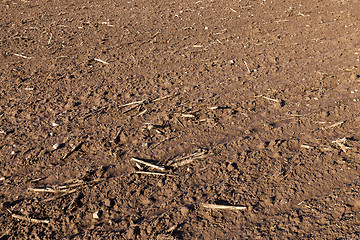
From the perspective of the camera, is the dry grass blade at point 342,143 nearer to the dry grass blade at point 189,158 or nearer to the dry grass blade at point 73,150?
the dry grass blade at point 189,158

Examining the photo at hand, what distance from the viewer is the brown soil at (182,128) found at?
3.37 m

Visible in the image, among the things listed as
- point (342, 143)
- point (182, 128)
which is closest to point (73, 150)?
point (182, 128)

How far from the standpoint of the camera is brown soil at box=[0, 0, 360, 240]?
3.37 m

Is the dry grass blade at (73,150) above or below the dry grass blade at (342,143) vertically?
below

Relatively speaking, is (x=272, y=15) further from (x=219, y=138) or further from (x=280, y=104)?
(x=219, y=138)

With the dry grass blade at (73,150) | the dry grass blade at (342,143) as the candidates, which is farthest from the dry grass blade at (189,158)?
the dry grass blade at (342,143)

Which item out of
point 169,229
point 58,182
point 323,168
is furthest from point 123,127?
point 323,168

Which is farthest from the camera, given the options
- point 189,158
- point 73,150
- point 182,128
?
point 182,128

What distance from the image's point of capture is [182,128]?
4.57 m

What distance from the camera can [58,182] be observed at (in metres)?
3.83

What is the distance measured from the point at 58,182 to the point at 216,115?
234 cm

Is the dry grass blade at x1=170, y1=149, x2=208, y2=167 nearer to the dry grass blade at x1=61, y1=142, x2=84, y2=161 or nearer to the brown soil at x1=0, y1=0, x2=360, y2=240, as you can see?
the brown soil at x1=0, y1=0, x2=360, y2=240

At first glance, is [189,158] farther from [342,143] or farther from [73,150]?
[342,143]

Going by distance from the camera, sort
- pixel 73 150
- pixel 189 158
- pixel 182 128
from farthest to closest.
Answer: pixel 182 128 < pixel 73 150 < pixel 189 158
